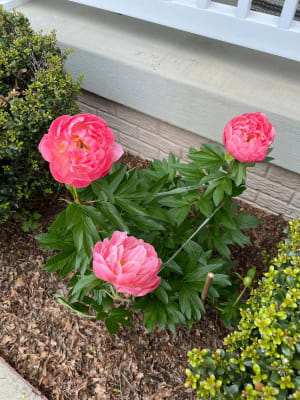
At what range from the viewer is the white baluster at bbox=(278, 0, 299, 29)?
157 cm

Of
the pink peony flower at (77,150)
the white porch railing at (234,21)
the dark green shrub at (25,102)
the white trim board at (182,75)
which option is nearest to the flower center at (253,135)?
the pink peony flower at (77,150)

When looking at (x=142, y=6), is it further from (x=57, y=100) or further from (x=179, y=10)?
(x=57, y=100)

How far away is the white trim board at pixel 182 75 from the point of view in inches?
69.1

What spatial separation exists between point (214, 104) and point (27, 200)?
124 cm

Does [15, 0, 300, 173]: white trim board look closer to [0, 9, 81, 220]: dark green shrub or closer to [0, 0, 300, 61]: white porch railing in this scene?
[0, 0, 300, 61]: white porch railing

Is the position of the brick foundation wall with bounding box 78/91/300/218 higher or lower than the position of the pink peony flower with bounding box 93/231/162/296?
lower

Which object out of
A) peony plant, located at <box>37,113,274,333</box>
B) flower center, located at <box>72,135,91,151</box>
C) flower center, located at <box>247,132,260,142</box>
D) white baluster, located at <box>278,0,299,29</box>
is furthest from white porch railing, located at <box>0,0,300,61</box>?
flower center, located at <box>72,135,91,151</box>

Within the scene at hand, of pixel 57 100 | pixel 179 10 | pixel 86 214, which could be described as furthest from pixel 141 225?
pixel 179 10

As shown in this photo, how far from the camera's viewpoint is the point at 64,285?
6.35 feet

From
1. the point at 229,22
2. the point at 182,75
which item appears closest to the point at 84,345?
the point at 182,75

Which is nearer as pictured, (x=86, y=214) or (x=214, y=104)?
(x=86, y=214)

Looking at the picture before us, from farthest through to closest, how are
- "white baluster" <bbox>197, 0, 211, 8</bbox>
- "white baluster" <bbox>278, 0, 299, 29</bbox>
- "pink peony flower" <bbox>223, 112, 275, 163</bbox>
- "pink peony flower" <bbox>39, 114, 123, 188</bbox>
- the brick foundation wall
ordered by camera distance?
the brick foundation wall → "white baluster" <bbox>197, 0, 211, 8</bbox> → "white baluster" <bbox>278, 0, 299, 29</bbox> → "pink peony flower" <bbox>223, 112, 275, 163</bbox> → "pink peony flower" <bbox>39, 114, 123, 188</bbox>

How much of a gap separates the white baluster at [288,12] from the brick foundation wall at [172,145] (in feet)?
2.39

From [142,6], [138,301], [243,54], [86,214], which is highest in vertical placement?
[142,6]
